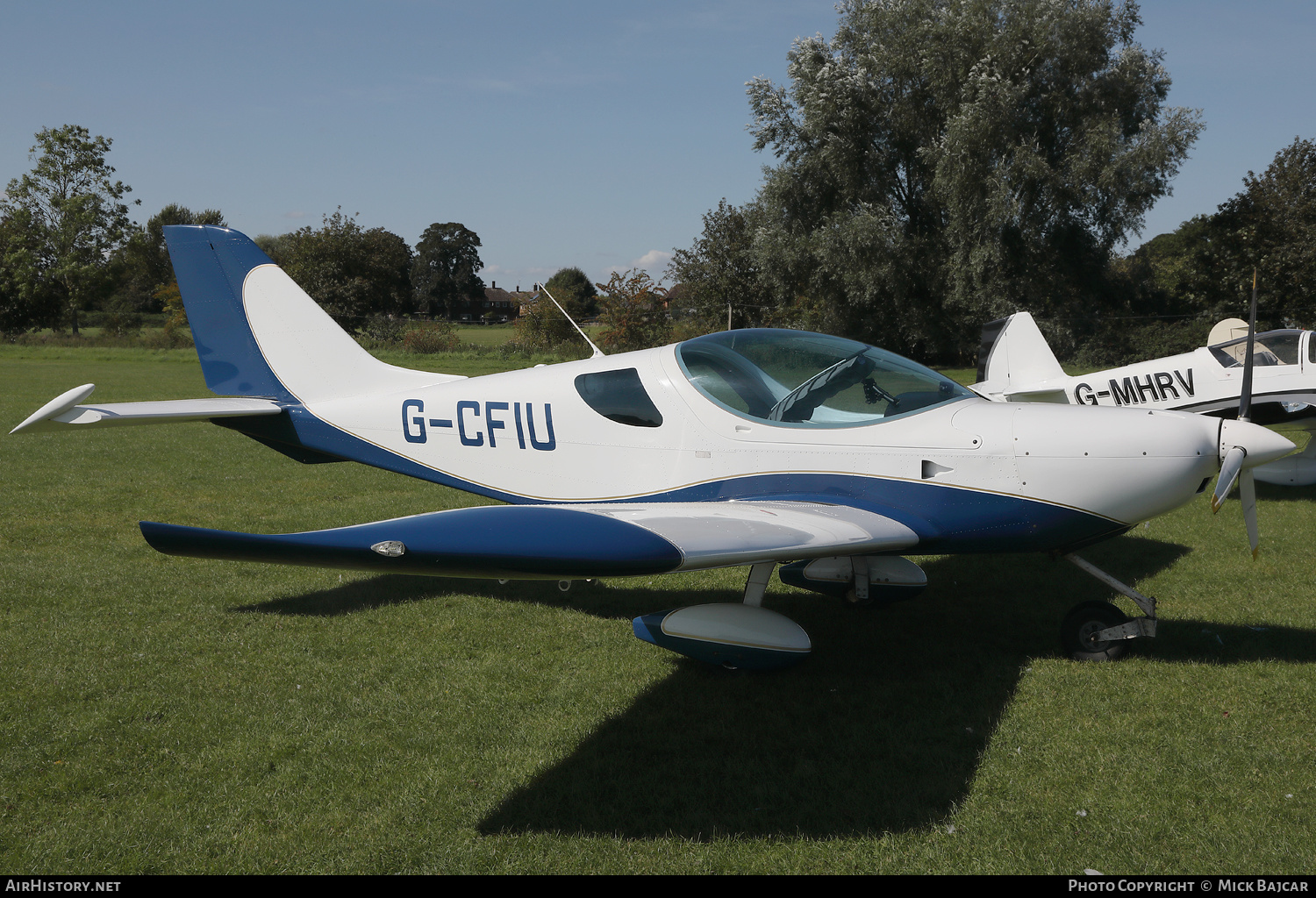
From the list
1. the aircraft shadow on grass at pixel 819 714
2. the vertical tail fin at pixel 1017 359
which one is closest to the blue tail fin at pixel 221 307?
the aircraft shadow on grass at pixel 819 714

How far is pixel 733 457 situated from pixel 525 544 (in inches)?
82.3

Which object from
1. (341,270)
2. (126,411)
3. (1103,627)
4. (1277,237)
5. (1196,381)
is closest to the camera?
(1103,627)

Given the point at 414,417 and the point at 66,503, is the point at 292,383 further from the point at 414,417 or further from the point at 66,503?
the point at 66,503

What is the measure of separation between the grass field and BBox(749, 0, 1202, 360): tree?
21872 millimetres

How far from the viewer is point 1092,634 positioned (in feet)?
15.8

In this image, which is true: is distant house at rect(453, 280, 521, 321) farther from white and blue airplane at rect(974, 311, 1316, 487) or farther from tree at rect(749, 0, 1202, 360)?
white and blue airplane at rect(974, 311, 1316, 487)

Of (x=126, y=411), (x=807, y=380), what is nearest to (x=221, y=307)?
(x=126, y=411)

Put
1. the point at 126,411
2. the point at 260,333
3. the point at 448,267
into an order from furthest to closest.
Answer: the point at 448,267 → the point at 260,333 → the point at 126,411

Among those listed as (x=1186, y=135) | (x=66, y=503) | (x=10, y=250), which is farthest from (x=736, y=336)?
(x=10, y=250)

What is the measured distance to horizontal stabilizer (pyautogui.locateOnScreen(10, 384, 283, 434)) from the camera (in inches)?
162

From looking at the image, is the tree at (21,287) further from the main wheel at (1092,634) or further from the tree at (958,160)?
the main wheel at (1092,634)

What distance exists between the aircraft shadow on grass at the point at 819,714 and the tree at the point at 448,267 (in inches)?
3398

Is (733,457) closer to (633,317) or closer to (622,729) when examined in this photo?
(622,729)

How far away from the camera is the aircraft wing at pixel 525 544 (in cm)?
266
